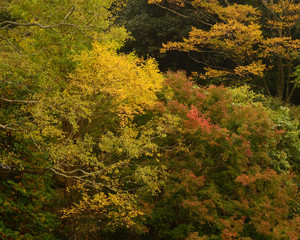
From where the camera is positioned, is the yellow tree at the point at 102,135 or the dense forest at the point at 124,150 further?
the yellow tree at the point at 102,135

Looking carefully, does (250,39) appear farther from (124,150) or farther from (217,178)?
(124,150)

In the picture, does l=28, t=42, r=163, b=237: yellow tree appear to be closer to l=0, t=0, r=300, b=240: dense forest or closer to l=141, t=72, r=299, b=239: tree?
l=0, t=0, r=300, b=240: dense forest

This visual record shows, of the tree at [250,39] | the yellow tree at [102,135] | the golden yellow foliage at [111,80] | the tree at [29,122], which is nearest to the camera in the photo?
the tree at [29,122]

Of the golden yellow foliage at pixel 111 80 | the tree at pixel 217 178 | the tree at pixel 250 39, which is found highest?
the tree at pixel 250 39

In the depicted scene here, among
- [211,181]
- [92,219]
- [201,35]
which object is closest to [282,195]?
[211,181]

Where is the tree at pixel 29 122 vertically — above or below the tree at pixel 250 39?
below

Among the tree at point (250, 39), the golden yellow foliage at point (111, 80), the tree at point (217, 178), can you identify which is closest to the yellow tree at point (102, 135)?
the golden yellow foliage at point (111, 80)

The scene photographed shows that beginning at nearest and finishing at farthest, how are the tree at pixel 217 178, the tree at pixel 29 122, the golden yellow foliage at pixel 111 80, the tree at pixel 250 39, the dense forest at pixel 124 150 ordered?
the tree at pixel 29 122, the dense forest at pixel 124 150, the tree at pixel 217 178, the golden yellow foliage at pixel 111 80, the tree at pixel 250 39

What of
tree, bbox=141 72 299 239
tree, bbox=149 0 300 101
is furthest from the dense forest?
tree, bbox=149 0 300 101

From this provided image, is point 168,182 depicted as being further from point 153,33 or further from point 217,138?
point 153,33

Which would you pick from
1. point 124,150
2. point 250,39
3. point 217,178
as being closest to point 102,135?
point 124,150

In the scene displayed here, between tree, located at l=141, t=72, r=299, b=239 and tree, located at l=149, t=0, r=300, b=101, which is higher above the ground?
tree, located at l=149, t=0, r=300, b=101

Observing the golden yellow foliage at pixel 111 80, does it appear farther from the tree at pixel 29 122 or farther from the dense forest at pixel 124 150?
the tree at pixel 29 122

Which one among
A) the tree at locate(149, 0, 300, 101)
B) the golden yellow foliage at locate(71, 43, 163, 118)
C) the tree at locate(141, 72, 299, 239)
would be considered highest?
the tree at locate(149, 0, 300, 101)
